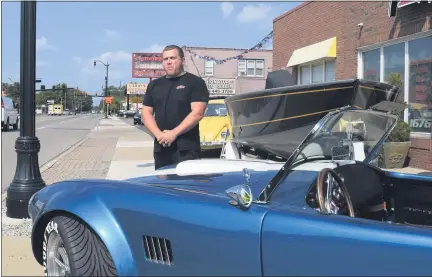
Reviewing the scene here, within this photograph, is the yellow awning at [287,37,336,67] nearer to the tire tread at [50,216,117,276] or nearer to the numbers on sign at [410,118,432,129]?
the numbers on sign at [410,118,432,129]

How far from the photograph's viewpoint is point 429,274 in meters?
1.75

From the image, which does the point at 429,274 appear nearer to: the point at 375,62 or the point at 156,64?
the point at 375,62

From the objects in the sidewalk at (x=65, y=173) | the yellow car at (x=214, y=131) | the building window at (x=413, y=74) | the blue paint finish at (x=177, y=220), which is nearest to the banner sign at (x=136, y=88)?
the sidewalk at (x=65, y=173)

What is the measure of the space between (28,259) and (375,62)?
9463 mm

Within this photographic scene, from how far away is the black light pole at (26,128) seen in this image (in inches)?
212

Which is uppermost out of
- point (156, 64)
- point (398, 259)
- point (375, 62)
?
point (156, 64)

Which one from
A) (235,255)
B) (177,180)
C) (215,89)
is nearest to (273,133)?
(177,180)

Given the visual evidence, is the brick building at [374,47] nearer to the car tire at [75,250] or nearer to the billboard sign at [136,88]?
the car tire at [75,250]

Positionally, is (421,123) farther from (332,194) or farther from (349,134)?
(332,194)

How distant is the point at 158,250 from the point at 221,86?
97.5ft

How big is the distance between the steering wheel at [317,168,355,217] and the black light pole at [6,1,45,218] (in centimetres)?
409

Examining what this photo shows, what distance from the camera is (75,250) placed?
2602 mm

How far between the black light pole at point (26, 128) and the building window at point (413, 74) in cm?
707

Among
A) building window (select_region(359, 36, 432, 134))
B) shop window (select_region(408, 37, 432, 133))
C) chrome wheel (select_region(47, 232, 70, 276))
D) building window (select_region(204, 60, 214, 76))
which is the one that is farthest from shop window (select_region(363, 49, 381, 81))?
building window (select_region(204, 60, 214, 76))
